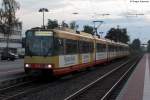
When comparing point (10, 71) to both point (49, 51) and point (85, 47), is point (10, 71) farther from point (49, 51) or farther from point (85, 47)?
point (49, 51)

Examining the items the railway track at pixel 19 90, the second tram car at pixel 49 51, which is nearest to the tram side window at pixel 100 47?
the second tram car at pixel 49 51

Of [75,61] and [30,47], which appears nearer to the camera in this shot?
[30,47]

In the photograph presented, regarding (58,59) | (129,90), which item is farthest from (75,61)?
(129,90)

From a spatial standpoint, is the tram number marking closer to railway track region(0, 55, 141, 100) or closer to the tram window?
the tram window

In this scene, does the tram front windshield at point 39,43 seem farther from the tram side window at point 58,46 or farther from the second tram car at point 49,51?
the tram side window at point 58,46

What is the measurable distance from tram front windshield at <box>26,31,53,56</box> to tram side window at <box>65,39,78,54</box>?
2121 millimetres

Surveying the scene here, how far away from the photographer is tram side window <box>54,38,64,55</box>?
25.6m

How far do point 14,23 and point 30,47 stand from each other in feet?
229

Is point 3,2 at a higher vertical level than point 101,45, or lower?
higher

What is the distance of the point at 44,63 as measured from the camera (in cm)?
2528

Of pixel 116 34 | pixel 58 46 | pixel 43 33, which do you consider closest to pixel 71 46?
pixel 58 46

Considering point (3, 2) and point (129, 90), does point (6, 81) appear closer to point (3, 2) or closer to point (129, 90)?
point (129, 90)

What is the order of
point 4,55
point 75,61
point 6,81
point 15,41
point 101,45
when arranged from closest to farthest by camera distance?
point 6,81 < point 75,61 < point 101,45 < point 4,55 < point 15,41

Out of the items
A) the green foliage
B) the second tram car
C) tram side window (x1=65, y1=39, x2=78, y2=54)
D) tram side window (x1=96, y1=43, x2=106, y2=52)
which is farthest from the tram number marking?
the green foliage
